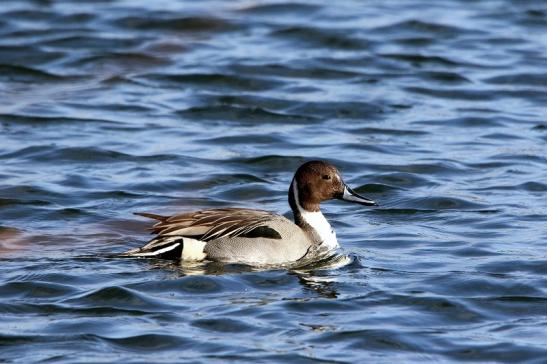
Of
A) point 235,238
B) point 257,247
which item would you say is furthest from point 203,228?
point 257,247

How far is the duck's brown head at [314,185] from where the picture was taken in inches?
410

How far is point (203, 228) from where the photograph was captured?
A: 32.6 feet

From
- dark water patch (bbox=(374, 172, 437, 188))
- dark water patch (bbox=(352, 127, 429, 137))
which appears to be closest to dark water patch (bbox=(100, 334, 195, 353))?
dark water patch (bbox=(374, 172, 437, 188))

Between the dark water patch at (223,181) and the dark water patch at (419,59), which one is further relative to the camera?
the dark water patch at (419,59)

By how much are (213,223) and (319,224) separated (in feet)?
2.80

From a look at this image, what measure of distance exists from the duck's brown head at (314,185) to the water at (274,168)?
46cm

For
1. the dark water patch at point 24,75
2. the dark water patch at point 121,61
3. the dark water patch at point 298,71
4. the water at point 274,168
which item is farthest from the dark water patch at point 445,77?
the dark water patch at point 24,75

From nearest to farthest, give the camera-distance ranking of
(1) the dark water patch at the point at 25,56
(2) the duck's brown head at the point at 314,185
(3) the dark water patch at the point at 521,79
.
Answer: (2) the duck's brown head at the point at 314,185 < (3) the dark water patch at the point at 521,79 < (1) the dark water patch at the point at 25,56

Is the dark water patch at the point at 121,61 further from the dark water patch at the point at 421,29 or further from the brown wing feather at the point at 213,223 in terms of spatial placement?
the brown wing feather at the point at 213,223

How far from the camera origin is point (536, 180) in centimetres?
1237

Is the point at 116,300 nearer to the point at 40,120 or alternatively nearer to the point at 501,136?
the point at 40,120

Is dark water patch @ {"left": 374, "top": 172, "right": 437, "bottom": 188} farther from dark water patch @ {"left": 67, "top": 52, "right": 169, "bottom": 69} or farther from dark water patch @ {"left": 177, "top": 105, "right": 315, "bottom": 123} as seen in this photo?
dark water patch @ {"left": 67, "top": 52, "right": 169, "bottom": 69}

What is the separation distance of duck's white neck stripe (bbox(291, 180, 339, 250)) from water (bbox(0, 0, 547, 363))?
0.15 metres

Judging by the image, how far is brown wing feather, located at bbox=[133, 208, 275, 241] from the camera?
388 inches
